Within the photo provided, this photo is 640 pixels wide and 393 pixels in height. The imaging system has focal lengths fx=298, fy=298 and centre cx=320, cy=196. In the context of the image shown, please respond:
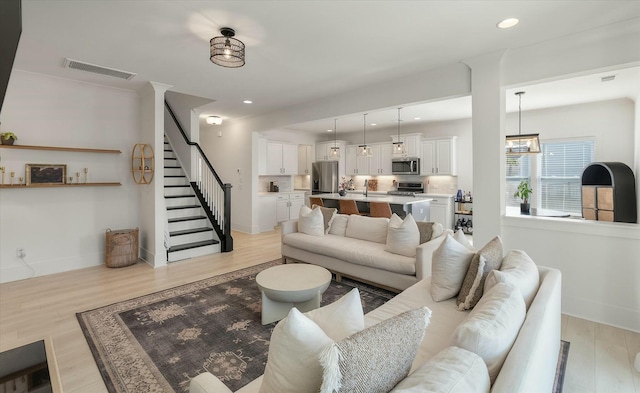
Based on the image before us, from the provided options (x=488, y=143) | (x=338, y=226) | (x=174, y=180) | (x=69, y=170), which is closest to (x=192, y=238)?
(x=174, y=180)

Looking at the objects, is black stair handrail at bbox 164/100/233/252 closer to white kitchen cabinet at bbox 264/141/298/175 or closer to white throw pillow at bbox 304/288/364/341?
white kitchen cabinet at bbox 264/141/298/175

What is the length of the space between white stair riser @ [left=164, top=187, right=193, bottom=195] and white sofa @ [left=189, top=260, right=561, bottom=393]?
520 cm

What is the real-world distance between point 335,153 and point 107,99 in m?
4.53

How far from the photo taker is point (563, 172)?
19.9 feet

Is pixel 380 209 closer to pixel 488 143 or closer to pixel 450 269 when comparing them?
pixel 488 143

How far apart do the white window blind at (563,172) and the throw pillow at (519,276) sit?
5179mm

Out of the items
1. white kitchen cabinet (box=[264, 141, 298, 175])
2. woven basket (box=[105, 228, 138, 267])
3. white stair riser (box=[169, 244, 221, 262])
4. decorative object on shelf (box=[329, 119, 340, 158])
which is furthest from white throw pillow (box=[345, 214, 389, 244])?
white kitchen cabinet (box=[264, 141, 298, 175])

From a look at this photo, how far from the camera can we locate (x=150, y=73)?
4133 mm

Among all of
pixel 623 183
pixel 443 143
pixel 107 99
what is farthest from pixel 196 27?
pixel 443 143

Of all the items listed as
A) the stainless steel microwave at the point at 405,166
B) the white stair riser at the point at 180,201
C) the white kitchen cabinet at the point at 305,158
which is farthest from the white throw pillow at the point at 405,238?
the white kitchen cabinet at the point at 305,158

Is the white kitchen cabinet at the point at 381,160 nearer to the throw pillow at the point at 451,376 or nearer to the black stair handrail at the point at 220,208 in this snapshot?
the black stair handrail at the point at 220,208

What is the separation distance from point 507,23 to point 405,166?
533cm

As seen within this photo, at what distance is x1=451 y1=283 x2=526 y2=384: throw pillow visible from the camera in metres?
1.13

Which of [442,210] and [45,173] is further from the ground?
[45,173]
